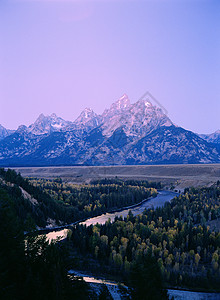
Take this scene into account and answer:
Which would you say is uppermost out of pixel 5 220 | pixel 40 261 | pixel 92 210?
pixel 5 220

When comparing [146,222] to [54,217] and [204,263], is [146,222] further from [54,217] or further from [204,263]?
[54,217]

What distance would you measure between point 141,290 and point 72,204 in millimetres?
128394

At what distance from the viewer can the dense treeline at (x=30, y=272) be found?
28.3 meters

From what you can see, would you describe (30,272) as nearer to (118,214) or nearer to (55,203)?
(55,203)

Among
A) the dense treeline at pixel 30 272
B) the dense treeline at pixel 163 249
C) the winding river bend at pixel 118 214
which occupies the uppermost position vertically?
the dense treeline at pixel 30 272

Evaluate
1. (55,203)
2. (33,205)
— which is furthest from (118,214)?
(33,205)

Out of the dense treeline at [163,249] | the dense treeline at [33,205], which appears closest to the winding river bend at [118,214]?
the dense treeline at [33,205]

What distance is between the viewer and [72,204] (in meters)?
158

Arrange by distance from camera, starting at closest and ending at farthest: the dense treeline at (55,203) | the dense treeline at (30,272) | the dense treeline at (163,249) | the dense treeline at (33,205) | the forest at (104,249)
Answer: the dense treeline at (30,272) < the forest at (104,249) < the dense treeline at (163,249) < the dense treeline at (33,205) < the dense treeline at (55,203)

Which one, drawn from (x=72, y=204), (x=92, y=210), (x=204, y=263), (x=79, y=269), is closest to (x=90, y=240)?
(x=79, y=269)

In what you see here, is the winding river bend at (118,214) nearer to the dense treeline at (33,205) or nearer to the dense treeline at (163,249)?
the dense treeline at (33,205)

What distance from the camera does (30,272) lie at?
3009 cm

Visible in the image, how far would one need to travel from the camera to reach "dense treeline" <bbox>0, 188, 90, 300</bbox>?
92.7 ft

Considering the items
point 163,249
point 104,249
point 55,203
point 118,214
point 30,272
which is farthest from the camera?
point 118,214
